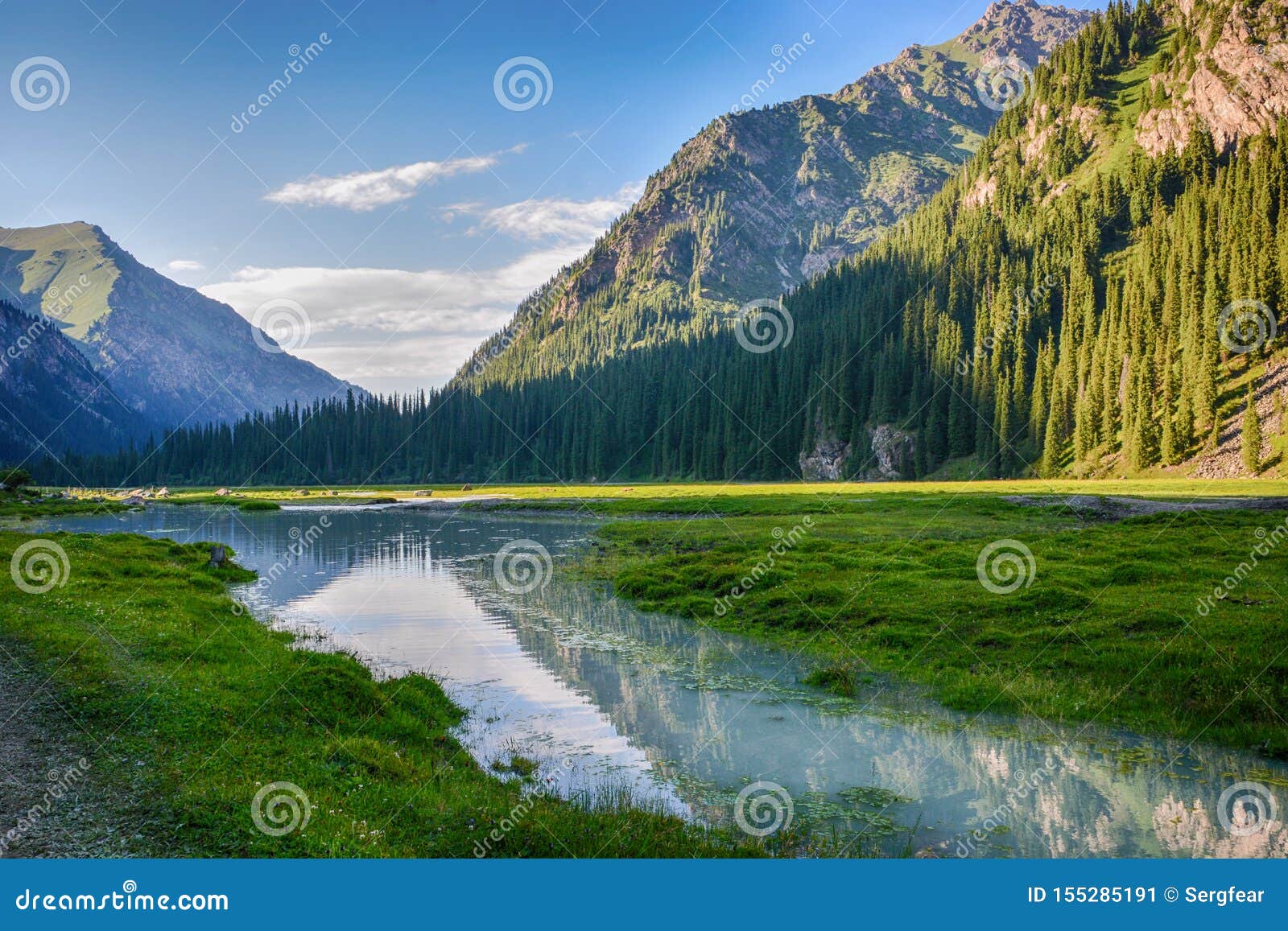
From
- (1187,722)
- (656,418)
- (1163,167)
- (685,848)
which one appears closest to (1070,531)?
(1187,722)

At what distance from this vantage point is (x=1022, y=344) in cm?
12325

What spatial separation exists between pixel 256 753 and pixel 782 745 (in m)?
9.73

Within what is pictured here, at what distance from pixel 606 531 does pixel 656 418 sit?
119128 mm

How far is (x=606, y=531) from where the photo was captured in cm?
5741

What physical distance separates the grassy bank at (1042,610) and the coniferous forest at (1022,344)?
66.7 metres

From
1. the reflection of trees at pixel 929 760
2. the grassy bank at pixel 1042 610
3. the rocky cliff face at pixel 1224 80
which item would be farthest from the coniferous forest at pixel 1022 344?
the reflection of trees at pixel 929 760

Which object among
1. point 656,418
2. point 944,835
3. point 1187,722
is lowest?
point 944,835

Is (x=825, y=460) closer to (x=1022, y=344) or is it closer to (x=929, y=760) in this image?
(x=1022, y=344)

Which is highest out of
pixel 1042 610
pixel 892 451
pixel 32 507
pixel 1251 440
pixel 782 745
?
pixel 892 451

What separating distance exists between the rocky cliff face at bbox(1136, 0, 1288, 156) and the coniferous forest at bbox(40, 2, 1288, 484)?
2034mm

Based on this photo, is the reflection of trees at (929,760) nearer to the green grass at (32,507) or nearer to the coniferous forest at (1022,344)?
the green grass at (32,507)

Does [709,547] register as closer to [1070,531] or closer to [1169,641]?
[1070,531]

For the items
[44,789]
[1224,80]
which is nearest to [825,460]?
[1224,80]

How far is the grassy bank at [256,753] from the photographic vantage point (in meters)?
9.77
